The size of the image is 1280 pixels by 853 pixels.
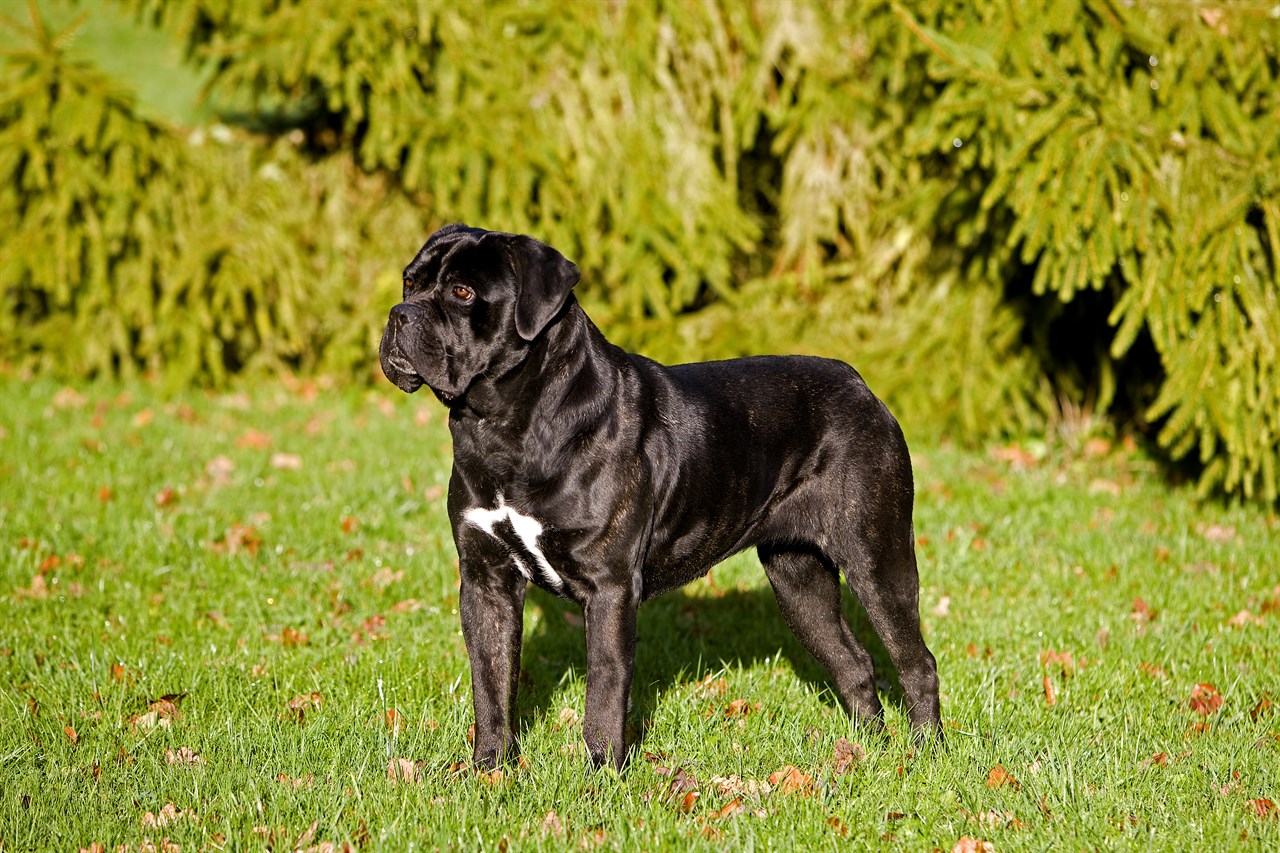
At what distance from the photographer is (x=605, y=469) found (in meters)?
3.86

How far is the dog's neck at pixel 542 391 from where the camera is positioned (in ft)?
12.7

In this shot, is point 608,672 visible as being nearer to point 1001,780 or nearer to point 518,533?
point 518,533

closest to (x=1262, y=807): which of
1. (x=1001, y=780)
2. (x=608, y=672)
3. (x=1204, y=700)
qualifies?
(x=1001, y=780)

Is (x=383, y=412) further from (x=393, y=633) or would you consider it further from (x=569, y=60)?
(x=393, y=633)

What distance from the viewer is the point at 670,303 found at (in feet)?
32.2

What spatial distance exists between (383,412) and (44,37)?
3721 millimetres

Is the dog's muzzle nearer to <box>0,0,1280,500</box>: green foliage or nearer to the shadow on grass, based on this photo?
the shadow on grass

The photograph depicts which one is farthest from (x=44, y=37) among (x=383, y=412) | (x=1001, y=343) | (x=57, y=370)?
(x=1001, y=343)

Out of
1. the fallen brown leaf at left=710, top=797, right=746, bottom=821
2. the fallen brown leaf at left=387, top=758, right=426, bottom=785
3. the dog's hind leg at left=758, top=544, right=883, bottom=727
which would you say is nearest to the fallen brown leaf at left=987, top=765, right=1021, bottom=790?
the dog's hind leg at left=758, top=544, right=883, bottom=727

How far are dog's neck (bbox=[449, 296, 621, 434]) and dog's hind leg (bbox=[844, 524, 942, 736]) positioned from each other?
1.13m

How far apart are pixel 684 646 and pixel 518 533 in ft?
5.81

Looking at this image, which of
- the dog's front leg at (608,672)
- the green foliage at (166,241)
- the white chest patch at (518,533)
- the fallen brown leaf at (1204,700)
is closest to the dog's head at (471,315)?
the white chest patch at (518,533)

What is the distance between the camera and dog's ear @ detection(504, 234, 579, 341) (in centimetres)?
373

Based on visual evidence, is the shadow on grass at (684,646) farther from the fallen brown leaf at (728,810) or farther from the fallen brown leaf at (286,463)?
the fallen brown leaf at (286,463)
